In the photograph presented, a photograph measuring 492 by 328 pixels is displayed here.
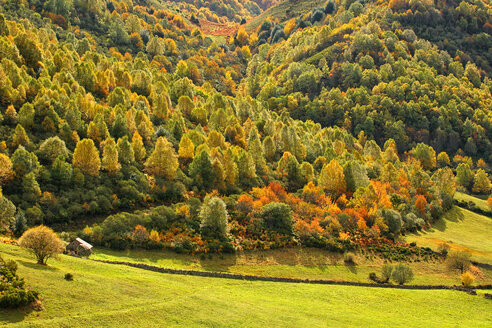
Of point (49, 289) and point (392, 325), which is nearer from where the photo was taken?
point (49, 289)

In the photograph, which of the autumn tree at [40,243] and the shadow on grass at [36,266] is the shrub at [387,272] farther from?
the shadow on grass at [36,266]

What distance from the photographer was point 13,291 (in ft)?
142

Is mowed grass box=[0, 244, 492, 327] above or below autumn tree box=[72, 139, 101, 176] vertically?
below

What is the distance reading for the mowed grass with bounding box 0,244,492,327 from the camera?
4681 centimetres

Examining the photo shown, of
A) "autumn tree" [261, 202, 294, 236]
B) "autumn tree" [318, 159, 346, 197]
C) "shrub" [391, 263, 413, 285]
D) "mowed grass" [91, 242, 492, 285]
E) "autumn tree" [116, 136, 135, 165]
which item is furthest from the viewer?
"autumn tree" [318, 159, 346, 197]

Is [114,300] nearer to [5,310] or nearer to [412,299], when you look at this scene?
[5,310]

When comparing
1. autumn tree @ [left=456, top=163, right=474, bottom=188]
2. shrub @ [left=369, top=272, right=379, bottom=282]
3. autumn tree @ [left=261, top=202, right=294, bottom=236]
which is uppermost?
autumn tree @ [left=456, top=163, right=474, bottom=188]

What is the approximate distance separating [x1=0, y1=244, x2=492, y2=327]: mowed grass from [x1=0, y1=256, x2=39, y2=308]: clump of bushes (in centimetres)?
112

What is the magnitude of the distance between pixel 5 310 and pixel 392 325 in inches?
1932

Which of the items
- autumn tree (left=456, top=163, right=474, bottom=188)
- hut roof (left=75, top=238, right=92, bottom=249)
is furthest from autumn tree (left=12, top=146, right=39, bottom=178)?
autumn tree (left=456, top=163, right=474, bottom=188)

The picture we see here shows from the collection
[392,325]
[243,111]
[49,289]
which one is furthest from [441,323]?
[243,111]

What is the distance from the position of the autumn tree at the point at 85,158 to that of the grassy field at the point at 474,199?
5376 inches

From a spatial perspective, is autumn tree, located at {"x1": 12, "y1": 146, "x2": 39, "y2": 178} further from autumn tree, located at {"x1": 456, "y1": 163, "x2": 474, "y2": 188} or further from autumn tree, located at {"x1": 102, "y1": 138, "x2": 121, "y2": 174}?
autumn tree, located at {"x1": 456, "y1": 163, "x2": 474, "y2": 188}

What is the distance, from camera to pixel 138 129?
130000 mm
